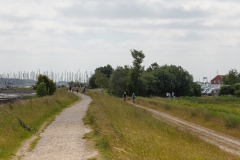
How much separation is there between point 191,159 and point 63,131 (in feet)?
32.3

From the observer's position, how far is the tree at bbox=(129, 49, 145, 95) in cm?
8262

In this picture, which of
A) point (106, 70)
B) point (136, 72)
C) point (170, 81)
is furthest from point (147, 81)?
point (106, 70)

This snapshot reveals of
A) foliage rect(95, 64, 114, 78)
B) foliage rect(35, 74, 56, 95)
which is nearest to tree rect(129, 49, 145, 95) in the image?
foliage rect(35, 74, 56, 95)

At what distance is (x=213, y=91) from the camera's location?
124 m

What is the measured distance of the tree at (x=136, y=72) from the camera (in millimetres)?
82625

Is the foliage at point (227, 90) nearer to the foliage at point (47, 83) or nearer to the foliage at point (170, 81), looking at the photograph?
the foliage at point (170, 81)

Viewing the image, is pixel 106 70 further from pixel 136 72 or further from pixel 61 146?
pixel 61 146

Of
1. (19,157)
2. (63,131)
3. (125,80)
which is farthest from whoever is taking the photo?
(125,80)

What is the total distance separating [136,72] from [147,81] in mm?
5928

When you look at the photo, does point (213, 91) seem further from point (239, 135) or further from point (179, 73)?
point (239, 135)

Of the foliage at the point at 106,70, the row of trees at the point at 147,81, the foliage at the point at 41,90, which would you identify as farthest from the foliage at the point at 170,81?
the foliage at the point at 106,70

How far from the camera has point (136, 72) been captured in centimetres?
8262

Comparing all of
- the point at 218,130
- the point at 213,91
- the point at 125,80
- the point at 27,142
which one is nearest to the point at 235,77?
the point at 213,91

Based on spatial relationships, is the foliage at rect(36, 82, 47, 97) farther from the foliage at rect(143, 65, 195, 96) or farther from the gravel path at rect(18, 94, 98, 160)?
the gravel path at rect(18, 94, 98, 160)
